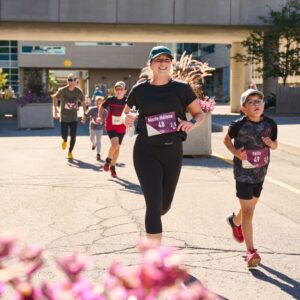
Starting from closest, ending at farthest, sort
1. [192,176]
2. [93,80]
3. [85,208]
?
[85,208], [192,176], [93,80]

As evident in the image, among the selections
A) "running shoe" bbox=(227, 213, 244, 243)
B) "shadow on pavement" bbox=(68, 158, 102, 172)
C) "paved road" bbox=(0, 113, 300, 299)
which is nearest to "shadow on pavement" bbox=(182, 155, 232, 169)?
"paved road" bbox=(0, 113, 300, 299)

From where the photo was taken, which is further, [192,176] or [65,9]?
[65,9]

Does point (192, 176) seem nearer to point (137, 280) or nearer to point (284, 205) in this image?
point (284, 205)

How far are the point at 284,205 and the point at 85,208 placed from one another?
2.62m

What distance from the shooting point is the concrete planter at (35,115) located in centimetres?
2427

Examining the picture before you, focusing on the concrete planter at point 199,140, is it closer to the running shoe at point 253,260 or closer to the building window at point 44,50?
the running shoe at point 253,260

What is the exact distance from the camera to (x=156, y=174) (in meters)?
4.92

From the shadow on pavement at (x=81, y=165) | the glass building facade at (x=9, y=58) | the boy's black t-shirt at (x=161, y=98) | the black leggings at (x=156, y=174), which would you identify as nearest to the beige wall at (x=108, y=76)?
the glass building facade at (x=9, y=58)

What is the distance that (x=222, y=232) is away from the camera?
21.2 ft

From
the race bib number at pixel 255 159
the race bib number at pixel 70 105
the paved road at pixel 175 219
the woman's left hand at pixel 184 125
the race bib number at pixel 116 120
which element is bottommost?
the paved road at pixel 175 219

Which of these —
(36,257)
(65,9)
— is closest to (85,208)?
(36,257)

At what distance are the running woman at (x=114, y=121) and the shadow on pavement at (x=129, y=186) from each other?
44 centimetres

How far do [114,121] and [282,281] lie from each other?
6.53 metres

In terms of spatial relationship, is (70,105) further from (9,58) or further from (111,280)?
(9,58)
